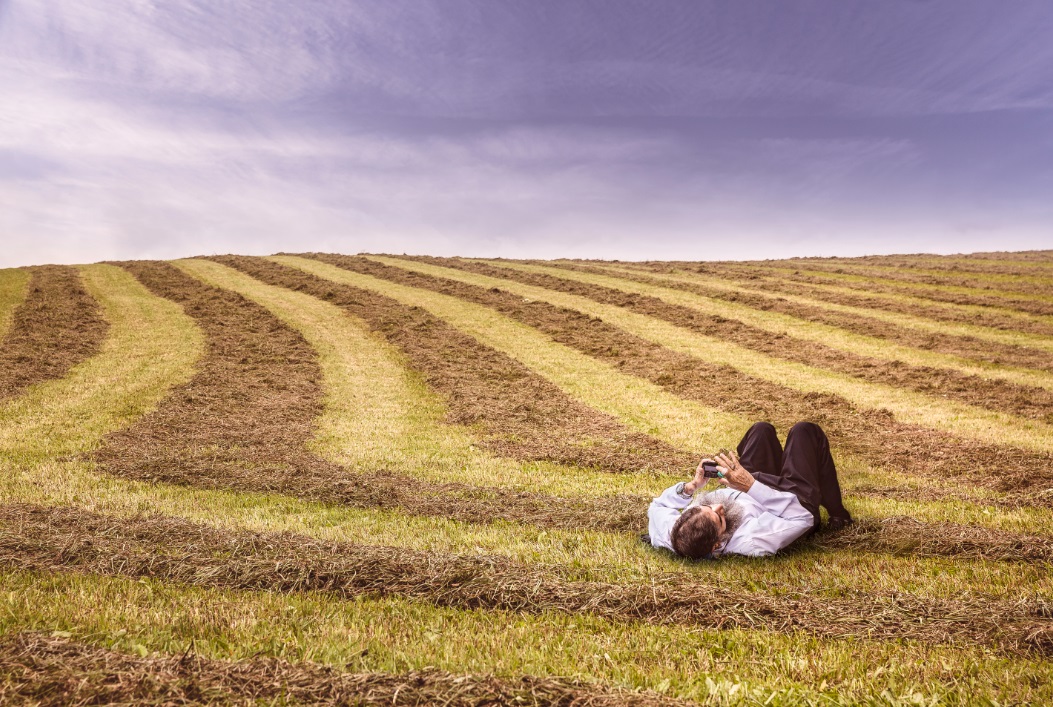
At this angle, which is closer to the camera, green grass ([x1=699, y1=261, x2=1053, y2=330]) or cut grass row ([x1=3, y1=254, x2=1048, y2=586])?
cut grass row ([x1=3, y1=254, x2=1048, y2=586])

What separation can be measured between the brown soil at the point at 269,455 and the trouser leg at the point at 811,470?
6.91 ft

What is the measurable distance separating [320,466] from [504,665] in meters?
7.52

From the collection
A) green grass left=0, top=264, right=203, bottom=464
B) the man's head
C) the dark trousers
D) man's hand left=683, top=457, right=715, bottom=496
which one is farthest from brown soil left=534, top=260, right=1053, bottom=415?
green grass left=0, top=264, right=203, bottom=464

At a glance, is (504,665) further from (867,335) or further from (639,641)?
(867,335)

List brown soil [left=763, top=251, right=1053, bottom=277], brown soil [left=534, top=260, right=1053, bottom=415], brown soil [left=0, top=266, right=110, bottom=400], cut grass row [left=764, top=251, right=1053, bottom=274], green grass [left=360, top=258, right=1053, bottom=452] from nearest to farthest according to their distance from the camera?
green grass [left=360, top=258, right=1053, bottom=452] < brown soil [left=534, top=260, right=1053, bottom=415] < brown soil [left=0, top=266, right=110, bottom=400] < brown soil [left=763, top=251, right=1053, bottom=277] < cut grass row [left=764, top=251, right=1053, bottom=274]

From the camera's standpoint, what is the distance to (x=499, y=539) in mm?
7516

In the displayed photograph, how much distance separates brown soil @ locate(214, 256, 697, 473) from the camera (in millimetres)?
11867

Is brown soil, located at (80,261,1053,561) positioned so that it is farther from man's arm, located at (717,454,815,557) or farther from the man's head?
the man's head

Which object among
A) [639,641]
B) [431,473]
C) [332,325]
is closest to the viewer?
[639,641]

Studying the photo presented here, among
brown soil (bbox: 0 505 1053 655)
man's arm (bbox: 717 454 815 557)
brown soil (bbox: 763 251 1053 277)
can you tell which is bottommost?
brown soil (bbox: 0 505 1053 655)

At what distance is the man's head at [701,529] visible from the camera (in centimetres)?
638

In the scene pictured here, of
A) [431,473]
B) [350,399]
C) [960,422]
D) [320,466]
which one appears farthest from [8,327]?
[960,422]

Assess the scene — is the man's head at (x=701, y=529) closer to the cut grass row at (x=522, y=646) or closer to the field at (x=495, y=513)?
the field at (x=495, y=513)

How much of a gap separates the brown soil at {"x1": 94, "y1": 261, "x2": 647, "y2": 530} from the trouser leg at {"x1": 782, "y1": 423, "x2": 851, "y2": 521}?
2.11 metres
